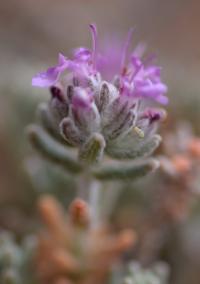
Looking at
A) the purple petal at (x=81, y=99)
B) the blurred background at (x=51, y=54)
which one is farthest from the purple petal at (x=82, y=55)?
the blurred background at (x=51, y=54)

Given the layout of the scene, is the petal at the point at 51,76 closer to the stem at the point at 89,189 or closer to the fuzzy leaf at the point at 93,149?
the fuzzy leaf at the point at 93,149

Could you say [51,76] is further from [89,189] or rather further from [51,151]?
[89,189]

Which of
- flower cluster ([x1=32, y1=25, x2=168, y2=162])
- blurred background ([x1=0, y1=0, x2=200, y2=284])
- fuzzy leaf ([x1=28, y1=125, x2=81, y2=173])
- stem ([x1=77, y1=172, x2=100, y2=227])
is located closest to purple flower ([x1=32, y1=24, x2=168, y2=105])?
flower cluster ([x1=32, y1=25, x2=168, y2=162])

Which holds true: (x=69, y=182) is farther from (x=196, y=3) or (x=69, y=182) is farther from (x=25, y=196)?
(x=196, y=3)

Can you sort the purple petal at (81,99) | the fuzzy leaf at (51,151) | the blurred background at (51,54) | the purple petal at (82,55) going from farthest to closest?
the blurred background at (51,54)
the fuzzy leaf at (51,151)
the purple petal at (82,55)
the purple petal at (81,99)

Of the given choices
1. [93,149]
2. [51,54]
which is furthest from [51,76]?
[51,54]

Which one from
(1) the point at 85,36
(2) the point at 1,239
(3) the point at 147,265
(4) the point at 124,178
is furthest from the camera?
(1) the point at 85,36


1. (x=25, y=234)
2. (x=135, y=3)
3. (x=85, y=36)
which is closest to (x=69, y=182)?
(x=25, y=234)
